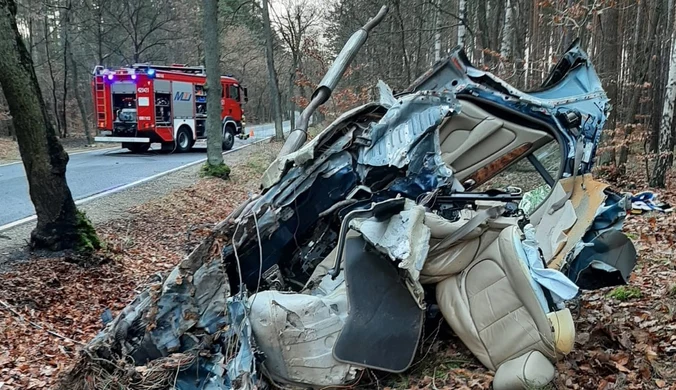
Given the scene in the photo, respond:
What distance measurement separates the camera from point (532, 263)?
121 inches

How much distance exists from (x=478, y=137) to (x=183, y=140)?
648 inches

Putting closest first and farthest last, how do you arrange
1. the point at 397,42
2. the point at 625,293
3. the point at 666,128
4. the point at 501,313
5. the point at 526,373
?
the point at 526,373 < the point at 501,313 < the point at 625,293 < the point at 666,128 < the point at 397,42

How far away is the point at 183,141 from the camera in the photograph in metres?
19.2

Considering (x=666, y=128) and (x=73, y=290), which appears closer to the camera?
(x=73, y=290)

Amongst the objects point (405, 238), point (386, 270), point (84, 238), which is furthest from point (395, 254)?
point (84, 238)

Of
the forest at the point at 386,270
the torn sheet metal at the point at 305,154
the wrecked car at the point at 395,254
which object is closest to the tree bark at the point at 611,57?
the forest at the point at 386,270

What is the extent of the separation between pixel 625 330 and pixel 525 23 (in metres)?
12.1

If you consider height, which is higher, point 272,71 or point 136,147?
point 272,71

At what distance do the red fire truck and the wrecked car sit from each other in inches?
581

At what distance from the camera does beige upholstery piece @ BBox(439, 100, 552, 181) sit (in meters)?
4.32

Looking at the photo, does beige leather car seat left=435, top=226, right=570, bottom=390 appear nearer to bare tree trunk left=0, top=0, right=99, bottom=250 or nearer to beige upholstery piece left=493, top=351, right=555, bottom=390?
beige upholstery piece left=493, top=351, right=555, bottom=390

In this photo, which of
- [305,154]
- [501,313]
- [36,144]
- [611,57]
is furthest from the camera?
[611,57]

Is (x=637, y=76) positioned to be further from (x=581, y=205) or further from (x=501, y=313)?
(x=501, y=313)

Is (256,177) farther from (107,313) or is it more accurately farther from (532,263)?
(532,263)
